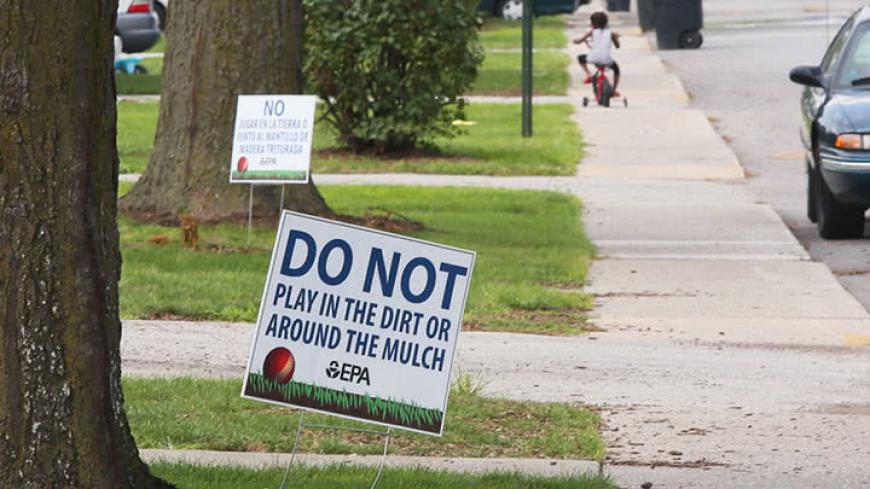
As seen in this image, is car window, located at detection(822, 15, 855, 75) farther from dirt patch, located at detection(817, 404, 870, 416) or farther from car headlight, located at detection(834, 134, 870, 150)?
dirt patch, located at detection(817, 404, 870, 416)

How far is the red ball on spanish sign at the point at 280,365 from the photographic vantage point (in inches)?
232

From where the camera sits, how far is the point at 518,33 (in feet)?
130

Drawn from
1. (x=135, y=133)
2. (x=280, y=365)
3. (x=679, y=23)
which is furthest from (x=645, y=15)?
A: (x=280, y=365)

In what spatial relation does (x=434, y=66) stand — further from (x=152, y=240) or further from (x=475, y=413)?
(x=475, y=413)

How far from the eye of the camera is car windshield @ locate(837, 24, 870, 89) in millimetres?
14305

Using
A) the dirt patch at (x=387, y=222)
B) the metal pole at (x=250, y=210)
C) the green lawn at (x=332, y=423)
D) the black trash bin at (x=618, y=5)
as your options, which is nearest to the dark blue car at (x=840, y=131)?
the dirt patch at (x=387, y=222)

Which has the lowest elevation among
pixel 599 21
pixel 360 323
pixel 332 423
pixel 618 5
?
pixel 618 5

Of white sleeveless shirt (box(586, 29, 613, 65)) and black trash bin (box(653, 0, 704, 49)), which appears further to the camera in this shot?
black trash bin (box(653, 0, 704, 49))

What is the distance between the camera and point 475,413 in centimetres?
786

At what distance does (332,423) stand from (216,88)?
6.42 meters

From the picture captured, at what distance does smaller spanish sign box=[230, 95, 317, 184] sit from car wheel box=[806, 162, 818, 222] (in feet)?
14.4

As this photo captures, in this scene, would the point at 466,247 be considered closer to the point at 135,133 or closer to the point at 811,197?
the point at 811,197

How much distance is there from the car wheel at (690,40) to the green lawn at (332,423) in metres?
28.5

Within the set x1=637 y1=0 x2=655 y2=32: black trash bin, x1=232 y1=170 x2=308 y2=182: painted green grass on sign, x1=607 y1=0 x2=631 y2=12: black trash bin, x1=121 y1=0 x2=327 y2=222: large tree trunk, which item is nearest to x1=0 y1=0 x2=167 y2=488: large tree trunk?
x1=232 y1=170 x2=308 y2=182: painted green grass on sign
